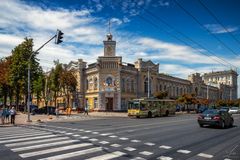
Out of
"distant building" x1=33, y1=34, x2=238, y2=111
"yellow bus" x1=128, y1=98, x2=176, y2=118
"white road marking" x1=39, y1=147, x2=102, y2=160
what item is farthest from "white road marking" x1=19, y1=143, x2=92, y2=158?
"distant building" x1=33, y1=34, x2=238, y2=111

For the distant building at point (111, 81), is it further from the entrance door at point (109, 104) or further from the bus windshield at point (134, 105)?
the bus windshield at point (134, 105)

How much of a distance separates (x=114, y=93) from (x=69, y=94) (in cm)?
1240

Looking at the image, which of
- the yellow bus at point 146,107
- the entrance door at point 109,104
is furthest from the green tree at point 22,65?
the yellow bus at point 146,107

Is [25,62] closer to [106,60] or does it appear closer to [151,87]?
[106,60]

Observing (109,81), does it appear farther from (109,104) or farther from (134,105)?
(134,105)

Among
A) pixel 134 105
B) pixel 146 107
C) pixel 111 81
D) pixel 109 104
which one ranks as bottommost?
pixel 146 107

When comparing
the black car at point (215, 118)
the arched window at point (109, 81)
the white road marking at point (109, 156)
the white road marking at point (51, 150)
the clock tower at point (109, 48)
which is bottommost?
the white road marking at point (109, 156)

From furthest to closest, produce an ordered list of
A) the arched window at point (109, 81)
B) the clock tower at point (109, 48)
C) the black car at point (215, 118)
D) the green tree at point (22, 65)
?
the clock tower at point (109, 48) → the arched window at point (109, 81) → the green tree at point (22, 65) → the black car at point (215, 118)

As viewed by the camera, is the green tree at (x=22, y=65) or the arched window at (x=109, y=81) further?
the arched window at (x=109, y=81)

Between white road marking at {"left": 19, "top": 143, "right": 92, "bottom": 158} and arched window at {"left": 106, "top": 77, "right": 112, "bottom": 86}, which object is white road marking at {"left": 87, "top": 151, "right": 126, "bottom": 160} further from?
arched window at {"left": 106, "top": 77, "right": 112, "bottom": 86}

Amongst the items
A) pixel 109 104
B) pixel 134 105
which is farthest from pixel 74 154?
pixel 109 104

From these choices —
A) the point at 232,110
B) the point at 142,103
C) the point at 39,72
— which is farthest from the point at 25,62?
the point at 232,110

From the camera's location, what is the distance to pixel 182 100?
230 ft

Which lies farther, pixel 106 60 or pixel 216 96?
pixel 216 96
